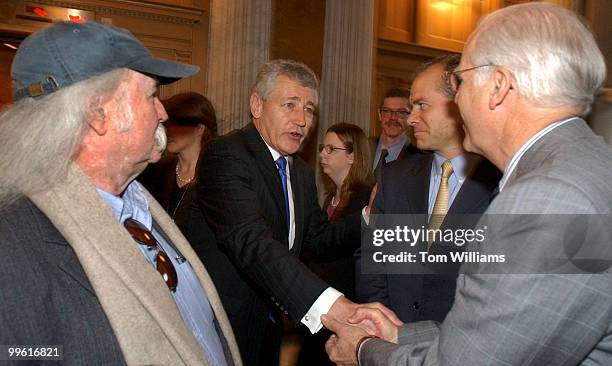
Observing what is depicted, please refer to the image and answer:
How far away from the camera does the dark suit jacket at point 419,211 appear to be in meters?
2.36

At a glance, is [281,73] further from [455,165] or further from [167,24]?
[167,24]

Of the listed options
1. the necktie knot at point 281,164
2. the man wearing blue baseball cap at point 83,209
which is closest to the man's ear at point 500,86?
the man wearing blue baseball cap at point 83,209

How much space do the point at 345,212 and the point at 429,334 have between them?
2011mm

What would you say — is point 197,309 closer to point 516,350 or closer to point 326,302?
point 326,302

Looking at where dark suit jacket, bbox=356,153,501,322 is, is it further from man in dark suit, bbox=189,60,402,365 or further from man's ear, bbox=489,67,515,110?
man's ear, bbox=489,67,515,110

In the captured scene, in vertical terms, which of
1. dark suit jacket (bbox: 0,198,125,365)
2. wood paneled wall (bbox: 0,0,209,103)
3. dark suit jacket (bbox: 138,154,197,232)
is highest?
wood paneled wall (bbox: 0,0,209,103)

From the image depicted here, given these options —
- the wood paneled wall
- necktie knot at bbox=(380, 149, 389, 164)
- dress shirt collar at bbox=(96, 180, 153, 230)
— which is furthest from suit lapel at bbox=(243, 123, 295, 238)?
the wood paneled wall

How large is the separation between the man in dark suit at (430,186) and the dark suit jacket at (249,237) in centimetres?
36

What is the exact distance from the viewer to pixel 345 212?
394 cm

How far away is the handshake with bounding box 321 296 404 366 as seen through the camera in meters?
2.08

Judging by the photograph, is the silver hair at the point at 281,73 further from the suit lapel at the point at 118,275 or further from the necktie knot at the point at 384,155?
the necktie knot at the point at 384,155

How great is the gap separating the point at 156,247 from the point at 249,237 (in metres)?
0.81

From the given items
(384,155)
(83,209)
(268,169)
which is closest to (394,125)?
(384,155)

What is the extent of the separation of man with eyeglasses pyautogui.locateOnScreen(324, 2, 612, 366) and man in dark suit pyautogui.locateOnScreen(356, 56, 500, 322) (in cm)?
84
